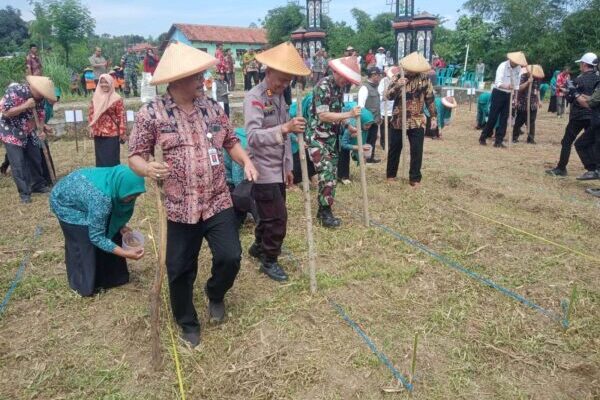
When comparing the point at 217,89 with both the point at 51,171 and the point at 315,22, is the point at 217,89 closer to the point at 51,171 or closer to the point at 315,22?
the point at 51,171

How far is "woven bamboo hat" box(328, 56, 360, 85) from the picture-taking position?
444 cm

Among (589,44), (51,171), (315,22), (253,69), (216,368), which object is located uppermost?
(315,22)

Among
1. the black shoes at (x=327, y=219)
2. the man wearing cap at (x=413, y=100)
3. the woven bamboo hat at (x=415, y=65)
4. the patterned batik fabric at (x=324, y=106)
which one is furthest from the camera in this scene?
the man wearing cap at (x=413, y=100)

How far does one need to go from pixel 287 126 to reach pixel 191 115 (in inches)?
31.9

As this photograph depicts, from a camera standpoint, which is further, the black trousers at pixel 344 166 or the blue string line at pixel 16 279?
the black trousers at pixel 344 166

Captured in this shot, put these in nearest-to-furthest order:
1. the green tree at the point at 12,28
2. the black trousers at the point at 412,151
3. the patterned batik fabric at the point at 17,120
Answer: the patterned batik fabric at the point at 17,120
the black trousers at the point at 412,151
the green tree at the point at 12,28

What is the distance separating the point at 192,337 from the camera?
3049mm

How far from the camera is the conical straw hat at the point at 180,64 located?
2.57 meters

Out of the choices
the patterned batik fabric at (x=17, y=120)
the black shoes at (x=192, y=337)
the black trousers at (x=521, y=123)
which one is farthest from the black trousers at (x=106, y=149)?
the black trousers at (x=521, y=123)

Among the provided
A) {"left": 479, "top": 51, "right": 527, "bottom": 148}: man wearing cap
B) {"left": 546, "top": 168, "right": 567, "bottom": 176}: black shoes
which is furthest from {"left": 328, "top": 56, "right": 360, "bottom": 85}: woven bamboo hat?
{"left": 479, "top": 51, "right": 527, "bottom": 148}: man wearing cap

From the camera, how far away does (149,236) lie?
504cm

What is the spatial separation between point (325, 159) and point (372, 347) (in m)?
2.29

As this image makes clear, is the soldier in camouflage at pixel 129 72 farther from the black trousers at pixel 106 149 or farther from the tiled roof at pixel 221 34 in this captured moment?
the tiled roof at pixel 221 34

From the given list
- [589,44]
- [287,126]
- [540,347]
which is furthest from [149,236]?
[589,44]
